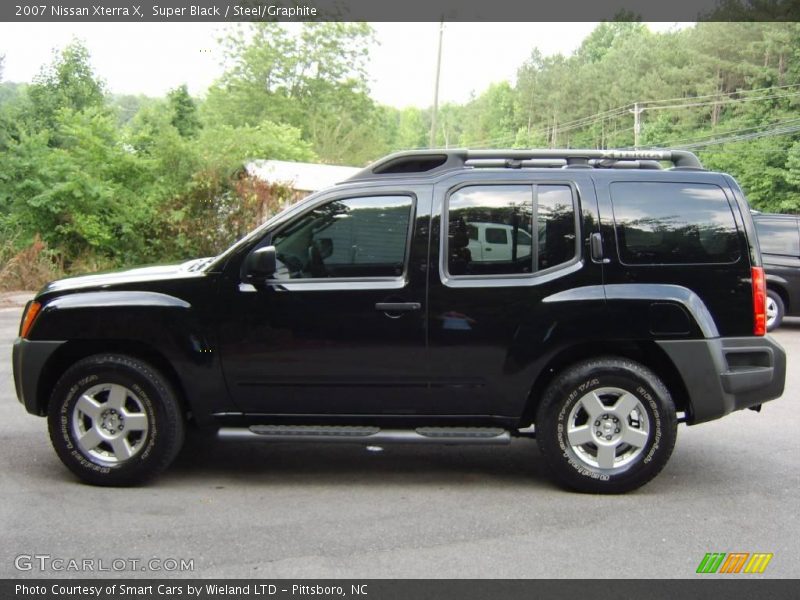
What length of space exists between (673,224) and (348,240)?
2057 millimetres

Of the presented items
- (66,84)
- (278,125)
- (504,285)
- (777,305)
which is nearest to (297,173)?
(777,305)

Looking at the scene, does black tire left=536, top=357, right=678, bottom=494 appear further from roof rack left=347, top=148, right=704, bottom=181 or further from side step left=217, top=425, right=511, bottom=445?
roof rack left=347, top=148, right=704, bottom=181

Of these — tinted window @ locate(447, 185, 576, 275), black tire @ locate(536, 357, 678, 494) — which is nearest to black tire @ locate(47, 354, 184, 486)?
tinted window @ locate(447, 185, 576, 275)

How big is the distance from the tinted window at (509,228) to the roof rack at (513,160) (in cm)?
28

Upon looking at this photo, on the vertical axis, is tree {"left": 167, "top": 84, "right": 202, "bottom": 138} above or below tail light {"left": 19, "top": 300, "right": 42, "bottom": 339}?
above

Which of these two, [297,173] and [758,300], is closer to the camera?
[758,300]

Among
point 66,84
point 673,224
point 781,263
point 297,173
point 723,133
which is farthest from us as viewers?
point 723,133

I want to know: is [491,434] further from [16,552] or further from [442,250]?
[16,552]

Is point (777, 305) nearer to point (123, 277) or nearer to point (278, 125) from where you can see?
point (123, 277)

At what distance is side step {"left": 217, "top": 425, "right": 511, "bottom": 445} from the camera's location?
505 centimetres

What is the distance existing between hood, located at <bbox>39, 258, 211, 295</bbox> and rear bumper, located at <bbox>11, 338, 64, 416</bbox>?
0.37 meters

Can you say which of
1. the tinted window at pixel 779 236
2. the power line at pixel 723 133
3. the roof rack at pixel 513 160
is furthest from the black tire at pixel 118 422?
the power line at pixel 723 133

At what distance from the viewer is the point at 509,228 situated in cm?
516

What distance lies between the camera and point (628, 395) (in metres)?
5.03
